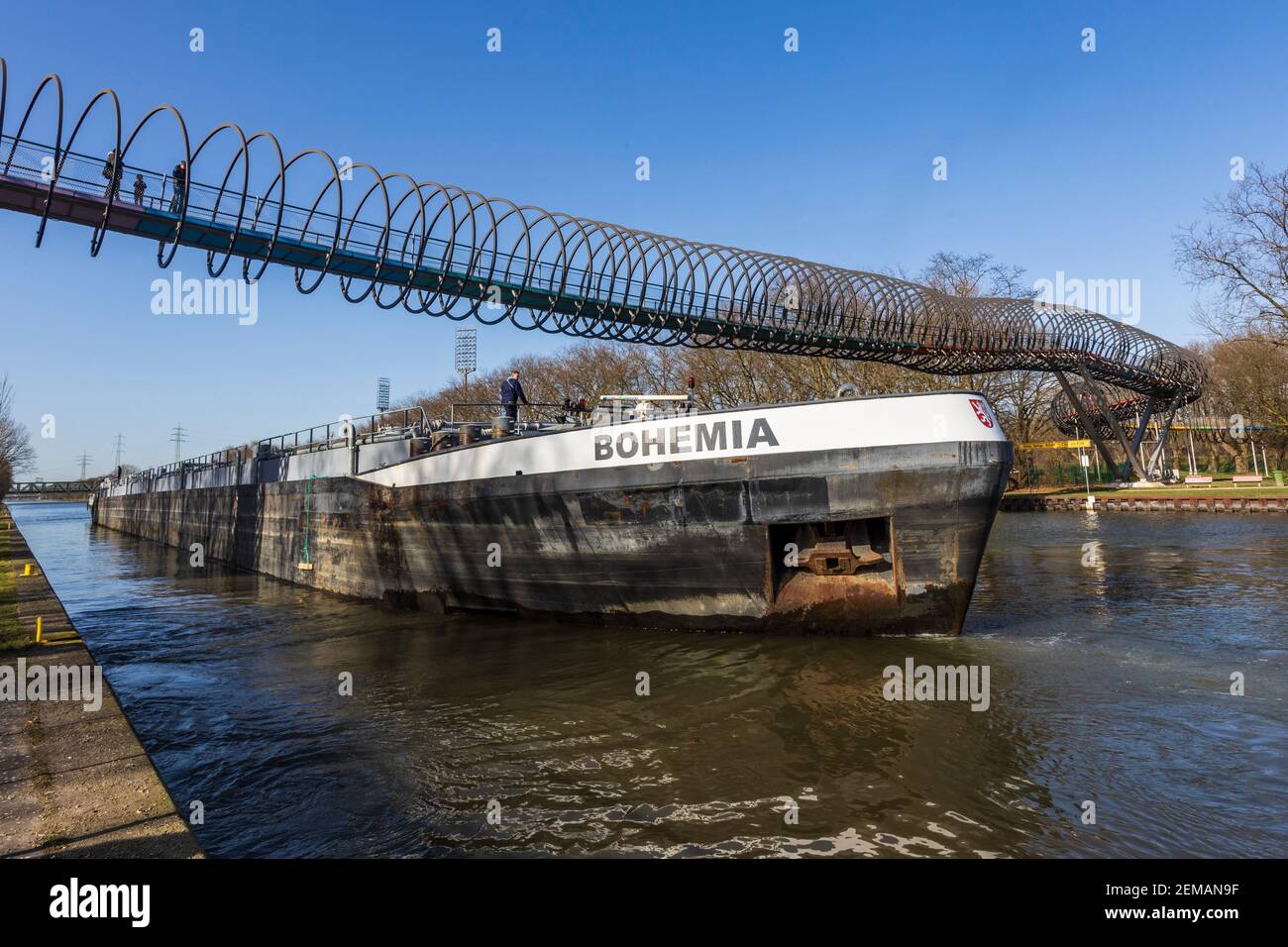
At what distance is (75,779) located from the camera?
508 cm

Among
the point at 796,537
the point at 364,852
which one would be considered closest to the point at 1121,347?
the point at 796,537

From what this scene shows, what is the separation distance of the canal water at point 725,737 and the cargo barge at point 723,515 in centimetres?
58

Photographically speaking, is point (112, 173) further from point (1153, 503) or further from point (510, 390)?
point (1153, 503)

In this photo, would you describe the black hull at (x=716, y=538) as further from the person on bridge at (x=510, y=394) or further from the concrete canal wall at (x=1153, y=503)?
the concrete canal wall at (x=1153, y=503)

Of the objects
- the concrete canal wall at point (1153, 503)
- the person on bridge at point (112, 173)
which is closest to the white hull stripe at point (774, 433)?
the person on bridge at point (112, 173)

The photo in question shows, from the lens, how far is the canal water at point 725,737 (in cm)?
513

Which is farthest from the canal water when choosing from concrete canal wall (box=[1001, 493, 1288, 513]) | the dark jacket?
concrete canal wall (box=[1001, 493, 1288, 513])

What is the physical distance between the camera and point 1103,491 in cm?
4609

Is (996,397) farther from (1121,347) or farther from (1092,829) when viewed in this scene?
(1092,829)

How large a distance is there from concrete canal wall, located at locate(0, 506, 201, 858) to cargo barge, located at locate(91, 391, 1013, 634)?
6.23 m

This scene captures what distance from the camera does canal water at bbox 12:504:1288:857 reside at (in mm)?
5133

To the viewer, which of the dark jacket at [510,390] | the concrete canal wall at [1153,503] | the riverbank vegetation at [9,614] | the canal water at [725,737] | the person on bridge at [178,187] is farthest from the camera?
the concrete canal wall at [1153,503]

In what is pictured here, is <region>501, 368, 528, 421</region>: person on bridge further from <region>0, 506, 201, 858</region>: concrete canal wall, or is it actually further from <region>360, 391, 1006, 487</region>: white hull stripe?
<region>0, 506, 201, 858</region>: concrete canal wall
